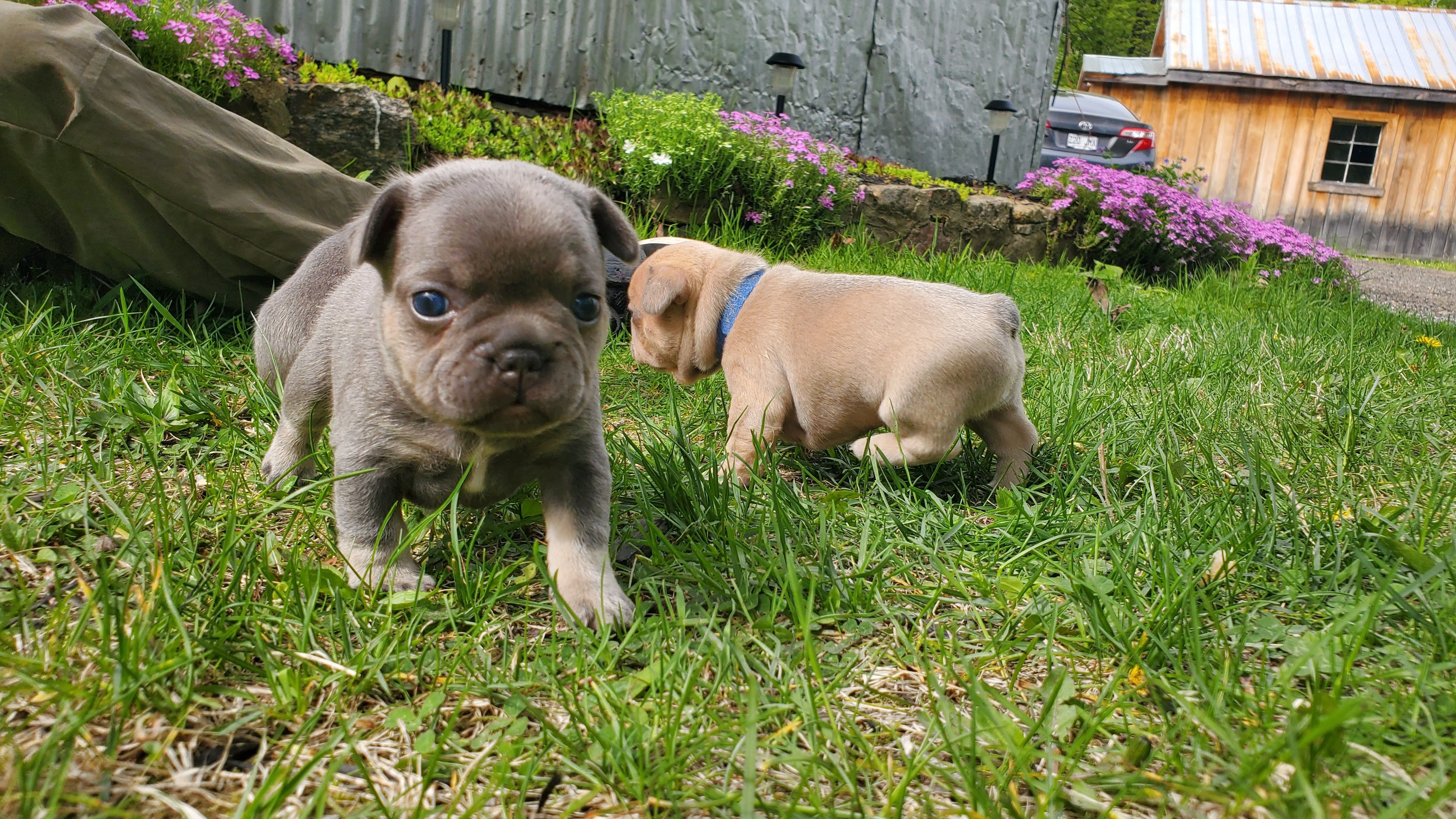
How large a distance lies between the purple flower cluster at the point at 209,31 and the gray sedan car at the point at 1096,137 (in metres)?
14.1

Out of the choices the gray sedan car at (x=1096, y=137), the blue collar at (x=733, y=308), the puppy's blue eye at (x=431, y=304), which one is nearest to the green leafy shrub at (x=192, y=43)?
the blue collar at (x=733, y=308)

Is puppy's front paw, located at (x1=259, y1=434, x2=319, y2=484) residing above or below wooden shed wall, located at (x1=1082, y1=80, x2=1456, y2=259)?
below

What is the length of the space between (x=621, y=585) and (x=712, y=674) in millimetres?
581

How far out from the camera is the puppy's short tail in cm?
339

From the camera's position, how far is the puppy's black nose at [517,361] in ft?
6.59

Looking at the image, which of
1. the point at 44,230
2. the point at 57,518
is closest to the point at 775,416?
the point at 57,518

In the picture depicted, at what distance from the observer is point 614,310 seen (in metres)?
5.38

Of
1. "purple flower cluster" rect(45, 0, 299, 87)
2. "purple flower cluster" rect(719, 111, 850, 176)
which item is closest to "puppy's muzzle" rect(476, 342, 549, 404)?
"purple flower cluster" rect(45, 0, 299, 87)

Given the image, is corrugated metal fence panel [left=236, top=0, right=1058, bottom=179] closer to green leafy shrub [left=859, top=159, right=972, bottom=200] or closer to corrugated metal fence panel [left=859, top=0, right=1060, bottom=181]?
corrugated metal fence panel [left=859, top=0, right=1060, bottom=181]

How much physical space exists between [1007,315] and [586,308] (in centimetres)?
183

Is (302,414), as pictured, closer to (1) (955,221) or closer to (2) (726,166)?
(2) (726,166)

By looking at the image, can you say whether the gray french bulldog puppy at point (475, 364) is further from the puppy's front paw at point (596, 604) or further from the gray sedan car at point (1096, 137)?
the gray sedan car at point (1096, 137)

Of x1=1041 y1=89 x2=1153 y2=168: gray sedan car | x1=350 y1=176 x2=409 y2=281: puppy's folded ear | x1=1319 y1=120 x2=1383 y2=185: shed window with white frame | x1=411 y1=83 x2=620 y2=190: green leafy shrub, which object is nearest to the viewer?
x1=350 y1=176 x2=409 y2=281: puppy's folded ear

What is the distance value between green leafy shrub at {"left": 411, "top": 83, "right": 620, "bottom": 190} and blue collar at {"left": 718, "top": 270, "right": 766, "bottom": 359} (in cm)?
361
